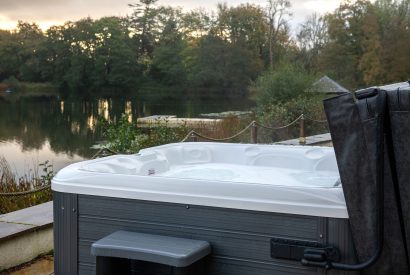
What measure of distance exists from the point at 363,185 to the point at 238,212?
0.52 metres

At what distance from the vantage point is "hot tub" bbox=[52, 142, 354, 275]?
1950 millimetres

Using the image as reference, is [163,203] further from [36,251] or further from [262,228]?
[36,251]

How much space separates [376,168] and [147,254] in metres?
0.92

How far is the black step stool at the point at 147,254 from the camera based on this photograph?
6.45ft

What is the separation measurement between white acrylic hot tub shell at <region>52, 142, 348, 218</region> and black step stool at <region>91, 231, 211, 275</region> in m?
0.18

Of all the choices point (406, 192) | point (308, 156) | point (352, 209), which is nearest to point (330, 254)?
point (352, 209)

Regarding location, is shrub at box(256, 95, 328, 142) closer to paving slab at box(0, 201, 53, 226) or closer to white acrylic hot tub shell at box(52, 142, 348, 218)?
white acrylic hot tub shell at box(52, 142, 348, 218)

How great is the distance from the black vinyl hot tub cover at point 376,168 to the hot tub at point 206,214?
0.31ft

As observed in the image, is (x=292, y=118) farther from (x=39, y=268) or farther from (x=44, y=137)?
(x=44, y=137)

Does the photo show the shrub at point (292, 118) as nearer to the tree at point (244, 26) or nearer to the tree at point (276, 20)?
the tree at point (276, 20)

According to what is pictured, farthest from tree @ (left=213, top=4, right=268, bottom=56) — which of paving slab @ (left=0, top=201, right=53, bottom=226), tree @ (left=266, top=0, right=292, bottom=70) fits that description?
paving slab @ (left=0, top=201, right=53, bottom=226)

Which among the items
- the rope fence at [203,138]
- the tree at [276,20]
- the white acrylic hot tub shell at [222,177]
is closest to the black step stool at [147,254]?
the white acrylic hot tub shell at [222,177]

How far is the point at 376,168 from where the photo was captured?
176 cm

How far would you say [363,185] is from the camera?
5.94 ft
